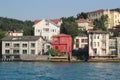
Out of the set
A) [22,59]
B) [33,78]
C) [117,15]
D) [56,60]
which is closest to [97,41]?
[56,60]

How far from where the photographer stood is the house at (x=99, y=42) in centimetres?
10619

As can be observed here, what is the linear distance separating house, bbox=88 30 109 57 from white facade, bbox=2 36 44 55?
38.4 feet

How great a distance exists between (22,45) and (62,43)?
9636 millimetres

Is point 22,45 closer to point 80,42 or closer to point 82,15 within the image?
point 80,42

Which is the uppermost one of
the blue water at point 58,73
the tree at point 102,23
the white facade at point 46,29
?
the tree at point 102,23

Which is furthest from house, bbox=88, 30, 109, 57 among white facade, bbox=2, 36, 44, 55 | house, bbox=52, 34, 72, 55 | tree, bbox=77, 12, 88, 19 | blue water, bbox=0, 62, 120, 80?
tree, bbox=77, 12, 88, 19

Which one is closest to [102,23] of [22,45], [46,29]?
[46,29]

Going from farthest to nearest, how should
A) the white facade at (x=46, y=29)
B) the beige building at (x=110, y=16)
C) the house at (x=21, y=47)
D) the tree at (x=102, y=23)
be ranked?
the beige building at (x=110, y=16) < the tree at (x=102, y=23) < the white facade at (x=46, y=29) < the house at (x=21, y=47)

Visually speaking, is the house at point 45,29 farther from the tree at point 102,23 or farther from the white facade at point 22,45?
the tree at point 102,23

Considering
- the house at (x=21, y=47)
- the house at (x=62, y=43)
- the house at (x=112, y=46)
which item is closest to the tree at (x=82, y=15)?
the house at (x=62, y=43)

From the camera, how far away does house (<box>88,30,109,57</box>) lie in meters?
106

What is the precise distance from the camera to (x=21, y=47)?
107 meters

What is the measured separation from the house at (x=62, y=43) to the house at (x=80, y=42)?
4786 millimetres

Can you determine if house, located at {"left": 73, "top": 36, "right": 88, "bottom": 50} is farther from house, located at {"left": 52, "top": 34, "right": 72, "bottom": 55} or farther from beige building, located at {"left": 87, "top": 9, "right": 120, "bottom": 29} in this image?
beige building, located at {"left": 87, "top": 9, "right": 120, "bottom": 29}
